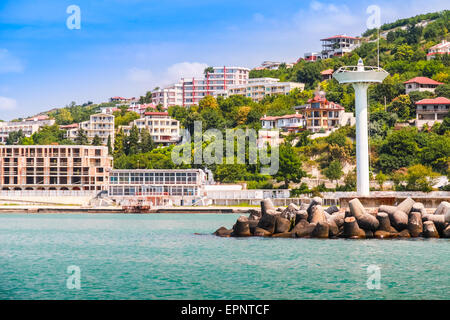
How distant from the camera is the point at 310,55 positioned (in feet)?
492

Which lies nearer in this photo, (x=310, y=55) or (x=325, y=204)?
(x=325, y=204)

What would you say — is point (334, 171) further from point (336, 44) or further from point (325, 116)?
point (336, 44)

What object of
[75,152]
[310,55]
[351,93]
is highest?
[310,55]

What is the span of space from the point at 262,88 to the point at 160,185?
55.3 meters

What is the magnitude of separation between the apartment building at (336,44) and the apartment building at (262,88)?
586 inches

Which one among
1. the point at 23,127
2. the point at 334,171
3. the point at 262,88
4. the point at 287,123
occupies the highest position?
the point at 262,88

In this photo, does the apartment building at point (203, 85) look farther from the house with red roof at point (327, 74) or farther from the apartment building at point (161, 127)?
the house with red roof at point (327, 74)

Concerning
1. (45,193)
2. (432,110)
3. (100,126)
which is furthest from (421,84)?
(100,126)

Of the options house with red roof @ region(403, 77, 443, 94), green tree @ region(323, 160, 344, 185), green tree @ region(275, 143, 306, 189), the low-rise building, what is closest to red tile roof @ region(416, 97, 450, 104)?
house with red roof @ region(403, 77, 443, 94)

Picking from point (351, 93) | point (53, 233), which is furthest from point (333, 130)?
point (53, 233)

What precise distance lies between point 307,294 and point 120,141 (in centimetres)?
8718

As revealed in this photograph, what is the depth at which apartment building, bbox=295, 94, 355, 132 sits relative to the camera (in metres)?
94.4

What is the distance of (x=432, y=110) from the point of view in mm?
90062
